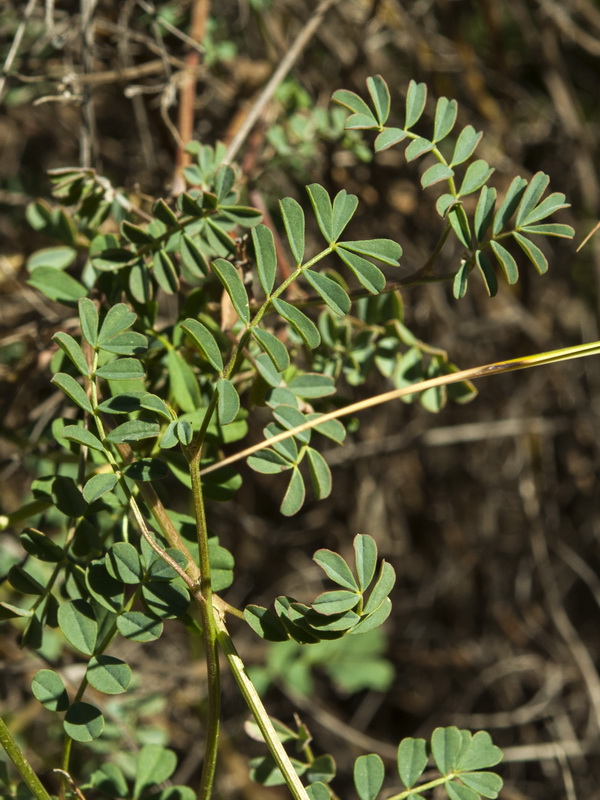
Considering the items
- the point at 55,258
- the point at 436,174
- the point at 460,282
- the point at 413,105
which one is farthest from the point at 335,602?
the point at 55,258

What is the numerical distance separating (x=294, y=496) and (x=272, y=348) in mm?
169

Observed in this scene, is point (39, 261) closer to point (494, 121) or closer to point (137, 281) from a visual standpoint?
point (137, 281)

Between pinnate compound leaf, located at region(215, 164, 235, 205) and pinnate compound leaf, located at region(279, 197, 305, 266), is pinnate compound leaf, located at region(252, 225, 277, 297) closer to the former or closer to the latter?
pinnate compound leaf, located at region(279, 197, 305, 266)

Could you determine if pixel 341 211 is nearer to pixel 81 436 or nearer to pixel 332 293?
pixel 332 293

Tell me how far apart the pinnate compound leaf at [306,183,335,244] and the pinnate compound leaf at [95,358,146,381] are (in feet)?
0.73

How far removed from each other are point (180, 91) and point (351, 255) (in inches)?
32.1

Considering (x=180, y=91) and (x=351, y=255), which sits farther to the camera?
(x=180, y=91)

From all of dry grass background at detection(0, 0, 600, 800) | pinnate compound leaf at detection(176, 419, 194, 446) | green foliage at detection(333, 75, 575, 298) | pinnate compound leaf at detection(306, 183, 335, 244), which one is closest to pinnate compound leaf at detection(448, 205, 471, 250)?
green foliage at detection(333, 75, 575, 298)

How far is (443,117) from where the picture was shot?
84 centimetres

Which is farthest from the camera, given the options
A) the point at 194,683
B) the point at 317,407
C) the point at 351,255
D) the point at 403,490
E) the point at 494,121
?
the point at 403,490

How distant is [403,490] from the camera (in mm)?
2035

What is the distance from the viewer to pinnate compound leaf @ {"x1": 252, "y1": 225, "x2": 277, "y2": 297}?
0.73m

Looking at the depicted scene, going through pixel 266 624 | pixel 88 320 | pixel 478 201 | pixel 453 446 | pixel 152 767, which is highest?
pixel 478 201

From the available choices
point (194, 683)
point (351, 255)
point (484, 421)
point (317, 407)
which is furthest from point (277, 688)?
point (351, 255)
